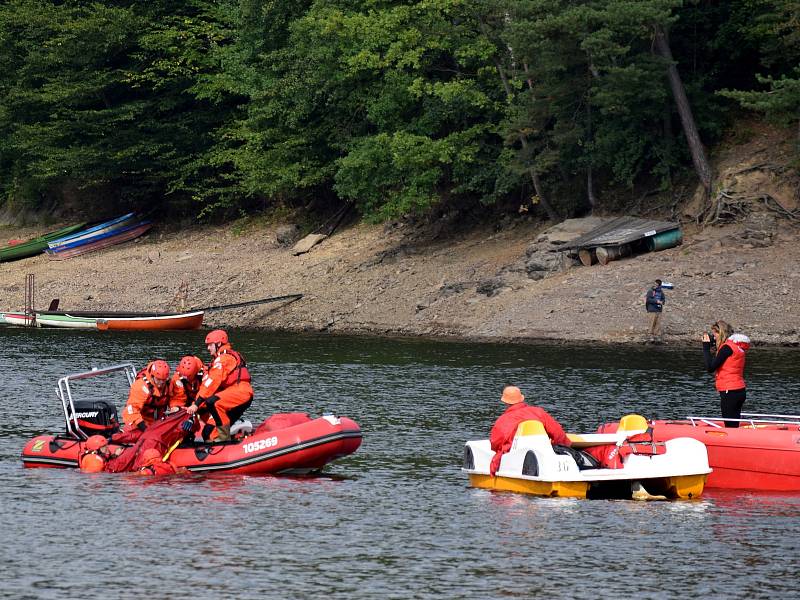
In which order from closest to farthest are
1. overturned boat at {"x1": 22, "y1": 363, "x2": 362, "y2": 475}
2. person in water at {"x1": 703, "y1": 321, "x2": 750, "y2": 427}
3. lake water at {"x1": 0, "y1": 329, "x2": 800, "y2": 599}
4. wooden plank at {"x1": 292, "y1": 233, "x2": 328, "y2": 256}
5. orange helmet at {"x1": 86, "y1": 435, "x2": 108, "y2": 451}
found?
lake water at {"x1": 0, "y1": 329, "x2": 800, "y2": 599} → overturned boat at {"x1": 22, "y1": 363, "x2": 362, "y2": 475} → orange helmet at {"x1": 86, "y1": 435, "x2": 108, "y2": 451} → person in water at {"x1": 703, "y1": 321, "x2": 750, "y2": 427} → wooden plank at {"x1": 292, "y1": 233, "x2": 328, "y2": 256}

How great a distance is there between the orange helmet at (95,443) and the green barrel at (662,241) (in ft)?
78.4

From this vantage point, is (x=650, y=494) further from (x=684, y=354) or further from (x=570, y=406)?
(x=684, y=354)

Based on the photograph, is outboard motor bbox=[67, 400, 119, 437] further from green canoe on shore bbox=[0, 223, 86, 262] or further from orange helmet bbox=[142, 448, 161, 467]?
green canoe on shore bbox=[0, 223, 86, 262]

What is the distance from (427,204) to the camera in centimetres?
4438

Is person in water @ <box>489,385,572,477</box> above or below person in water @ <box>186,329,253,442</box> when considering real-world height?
below

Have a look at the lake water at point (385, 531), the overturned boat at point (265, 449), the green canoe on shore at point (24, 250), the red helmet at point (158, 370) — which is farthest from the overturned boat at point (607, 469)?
the green canoe on shore at point (24, 250)

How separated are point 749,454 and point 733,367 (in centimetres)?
213

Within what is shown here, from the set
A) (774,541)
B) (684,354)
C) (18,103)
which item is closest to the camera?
(774,541)

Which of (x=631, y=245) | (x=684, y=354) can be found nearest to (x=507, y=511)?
(x=684, y=354)

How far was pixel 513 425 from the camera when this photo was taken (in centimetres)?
1794

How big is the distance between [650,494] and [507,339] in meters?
20.0

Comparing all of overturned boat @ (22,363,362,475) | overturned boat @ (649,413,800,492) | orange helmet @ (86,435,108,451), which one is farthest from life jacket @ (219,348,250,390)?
overturned boat @ (649,413,800,492)

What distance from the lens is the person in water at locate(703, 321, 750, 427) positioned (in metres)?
19.9

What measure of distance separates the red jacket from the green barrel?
895 inches
